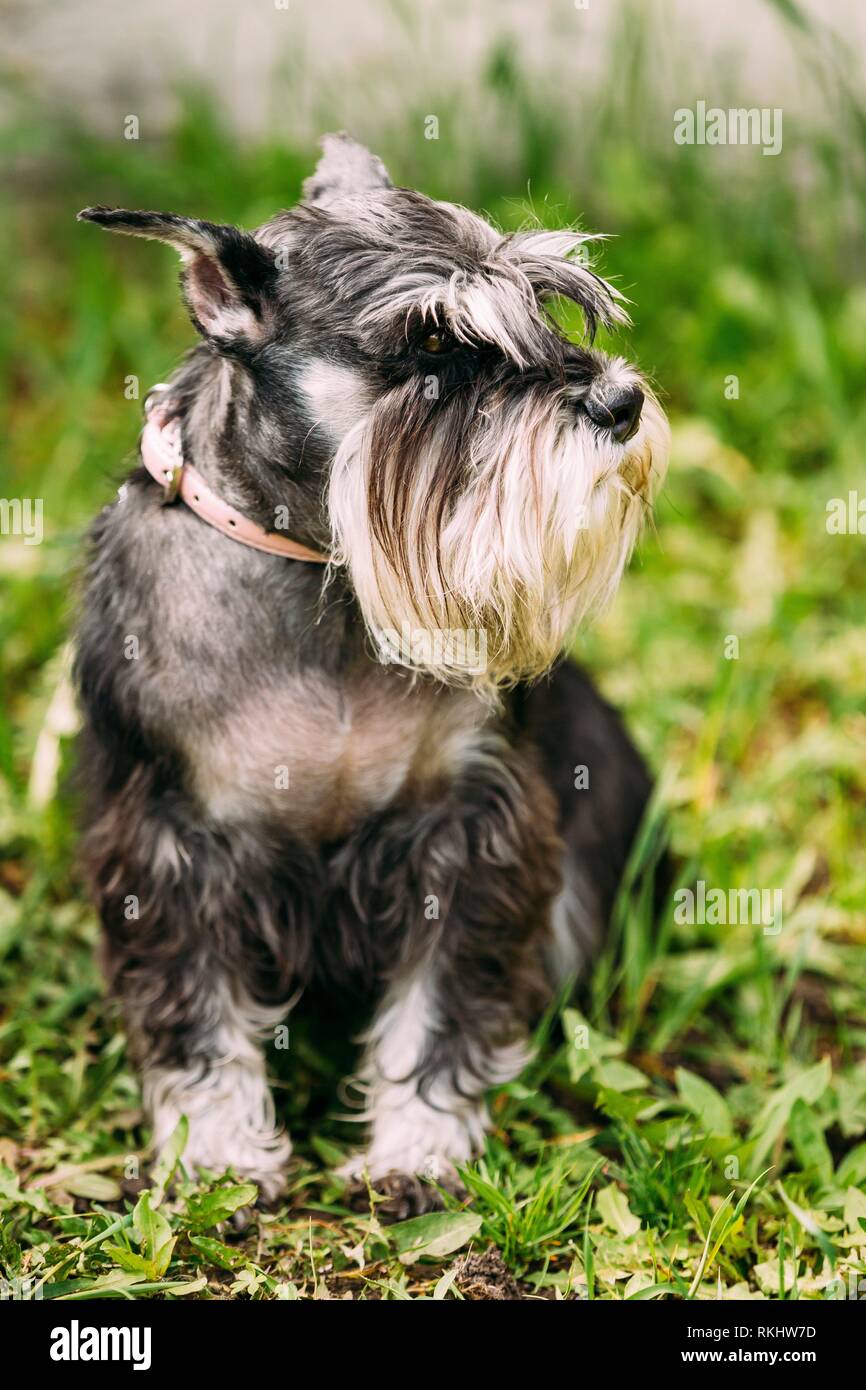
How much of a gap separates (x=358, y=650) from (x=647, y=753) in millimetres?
1520

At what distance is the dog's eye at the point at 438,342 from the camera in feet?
7.69

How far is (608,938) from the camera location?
3449 millimetres

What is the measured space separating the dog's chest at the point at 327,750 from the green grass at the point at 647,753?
0.63 meters

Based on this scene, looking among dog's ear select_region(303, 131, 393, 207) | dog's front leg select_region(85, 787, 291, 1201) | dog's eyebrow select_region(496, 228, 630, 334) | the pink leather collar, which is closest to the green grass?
dog's front leg select_region(85, 787, 291, 1201)

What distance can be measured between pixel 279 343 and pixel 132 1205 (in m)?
1.54

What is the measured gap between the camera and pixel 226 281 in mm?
2385

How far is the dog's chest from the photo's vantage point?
2611 millimetres

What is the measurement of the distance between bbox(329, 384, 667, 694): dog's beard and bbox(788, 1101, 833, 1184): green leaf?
3.47 ft

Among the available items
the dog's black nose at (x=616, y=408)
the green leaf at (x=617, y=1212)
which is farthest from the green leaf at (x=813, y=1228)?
the dog's black nose at (x=616, y=408)

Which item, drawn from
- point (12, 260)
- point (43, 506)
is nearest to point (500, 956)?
point (43, 506)

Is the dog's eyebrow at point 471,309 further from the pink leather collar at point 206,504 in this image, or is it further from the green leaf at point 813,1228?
the green leaf at point 813,1228

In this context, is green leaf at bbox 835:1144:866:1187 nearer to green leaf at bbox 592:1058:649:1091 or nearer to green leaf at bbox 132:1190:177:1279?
green leaf at bbox 592:1058:649:1091

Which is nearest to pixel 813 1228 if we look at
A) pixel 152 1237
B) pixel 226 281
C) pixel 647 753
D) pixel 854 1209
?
pixel 854 1209

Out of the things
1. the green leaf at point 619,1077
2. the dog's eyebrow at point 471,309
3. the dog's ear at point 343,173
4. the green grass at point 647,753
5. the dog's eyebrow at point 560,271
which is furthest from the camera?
the green leaf at point 619,1077
